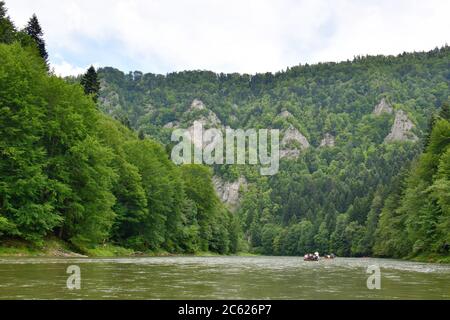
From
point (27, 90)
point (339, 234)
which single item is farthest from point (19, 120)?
point (339, 234)

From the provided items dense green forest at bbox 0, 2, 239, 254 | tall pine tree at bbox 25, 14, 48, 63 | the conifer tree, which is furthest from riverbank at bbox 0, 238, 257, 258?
tall pine tree at bbox 25, 14, 48, 63

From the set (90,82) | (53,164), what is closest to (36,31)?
(90,82)

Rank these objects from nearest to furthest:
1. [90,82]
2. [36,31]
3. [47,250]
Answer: [47,250], [36,31], [90,82]

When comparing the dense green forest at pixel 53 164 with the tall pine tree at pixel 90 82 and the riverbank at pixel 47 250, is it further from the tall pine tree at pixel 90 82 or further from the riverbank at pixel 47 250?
the tall pine tree at pixel 90 82

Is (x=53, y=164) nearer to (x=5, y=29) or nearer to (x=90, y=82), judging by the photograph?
(x=5, y=29)

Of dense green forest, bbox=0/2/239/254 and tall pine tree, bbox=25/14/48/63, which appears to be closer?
dense green forest, bbox=0/2/239/254

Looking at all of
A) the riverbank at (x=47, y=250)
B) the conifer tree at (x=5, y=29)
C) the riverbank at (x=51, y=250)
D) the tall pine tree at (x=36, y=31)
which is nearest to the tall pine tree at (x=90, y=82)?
the tall pine tree at (x=36, y=31)

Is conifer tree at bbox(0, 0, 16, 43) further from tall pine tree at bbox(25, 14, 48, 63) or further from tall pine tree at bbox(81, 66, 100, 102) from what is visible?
tall pine tree at bbox(81, 66, 100, 102)

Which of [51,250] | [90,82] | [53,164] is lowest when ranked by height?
[51,250]

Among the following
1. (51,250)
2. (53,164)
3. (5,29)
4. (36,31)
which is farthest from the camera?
(36,31)

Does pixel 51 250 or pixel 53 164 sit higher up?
pixel 53 164

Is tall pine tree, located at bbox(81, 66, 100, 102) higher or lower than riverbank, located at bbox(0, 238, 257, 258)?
higher
